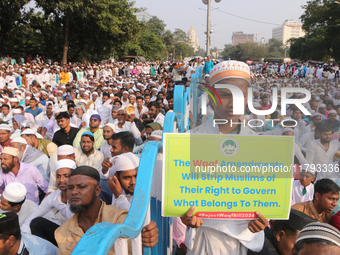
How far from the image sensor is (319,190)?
7.82 feet

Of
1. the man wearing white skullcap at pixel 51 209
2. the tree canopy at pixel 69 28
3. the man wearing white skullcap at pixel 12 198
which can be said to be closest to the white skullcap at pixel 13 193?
the man wearing white skullcap at pixel 12 198

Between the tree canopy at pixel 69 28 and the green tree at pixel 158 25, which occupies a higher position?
the green tree at pixel 158 25

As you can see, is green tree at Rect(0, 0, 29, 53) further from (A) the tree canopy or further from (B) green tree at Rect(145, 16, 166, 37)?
(B) green tree at Rect(145, 16, 166, 37)

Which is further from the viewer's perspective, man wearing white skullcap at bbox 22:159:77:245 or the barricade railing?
man wearing white skullcap at bbox 22:159:77:245

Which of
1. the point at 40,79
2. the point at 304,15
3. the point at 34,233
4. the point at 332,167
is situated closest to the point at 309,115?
the point at 332,167

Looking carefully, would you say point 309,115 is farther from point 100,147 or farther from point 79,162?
point 100,147

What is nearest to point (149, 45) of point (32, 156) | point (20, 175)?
point (32, 156)

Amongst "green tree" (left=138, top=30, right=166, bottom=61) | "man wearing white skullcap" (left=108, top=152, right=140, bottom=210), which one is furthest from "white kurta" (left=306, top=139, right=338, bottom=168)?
"green tree" (left=138, top=30, right=166, bottom=61)

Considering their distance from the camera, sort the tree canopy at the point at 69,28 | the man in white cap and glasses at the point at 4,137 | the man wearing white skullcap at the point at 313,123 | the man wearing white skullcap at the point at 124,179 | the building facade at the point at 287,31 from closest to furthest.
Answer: the man wearing white skullcap at the point at 313,123
the man wearing white skullcap at the point at 124,179
the man in white cap and glasses at the point at 4,137
the tree canopy at the point at 69,28
the building facade at the point at 287,31

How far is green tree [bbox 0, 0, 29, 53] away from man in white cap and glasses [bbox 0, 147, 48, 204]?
859 inches

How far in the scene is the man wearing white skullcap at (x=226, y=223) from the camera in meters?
1.57

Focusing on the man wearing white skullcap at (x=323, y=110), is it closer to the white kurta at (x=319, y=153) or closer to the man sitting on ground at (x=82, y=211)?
the white kurta at (x=319, y=153)

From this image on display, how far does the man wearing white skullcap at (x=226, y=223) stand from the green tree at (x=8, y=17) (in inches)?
958

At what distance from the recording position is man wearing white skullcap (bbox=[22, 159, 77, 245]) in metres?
2.72
